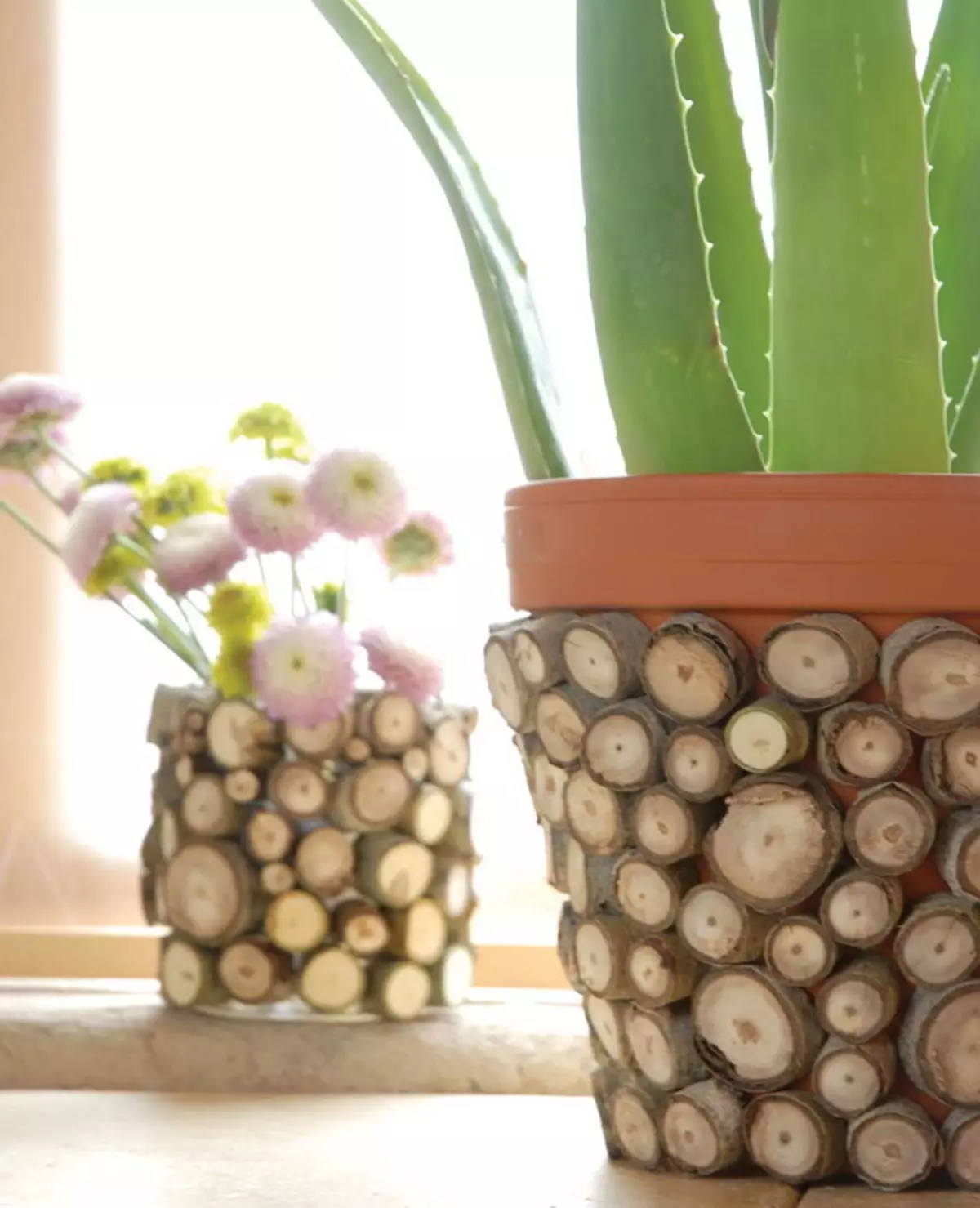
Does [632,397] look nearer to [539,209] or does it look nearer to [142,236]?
[539,209]

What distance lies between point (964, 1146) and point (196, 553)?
0.52 m

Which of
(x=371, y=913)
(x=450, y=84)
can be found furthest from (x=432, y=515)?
(x=450, y=84)

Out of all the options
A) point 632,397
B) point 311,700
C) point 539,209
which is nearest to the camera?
point 632,397

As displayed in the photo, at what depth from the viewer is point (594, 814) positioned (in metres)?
0.57

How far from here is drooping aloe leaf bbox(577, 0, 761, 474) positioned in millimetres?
555

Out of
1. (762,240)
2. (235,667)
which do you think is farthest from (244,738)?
(762,240)

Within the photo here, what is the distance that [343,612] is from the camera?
920 millimetres

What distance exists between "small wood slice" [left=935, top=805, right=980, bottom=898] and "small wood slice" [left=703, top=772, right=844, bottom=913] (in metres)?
0.03

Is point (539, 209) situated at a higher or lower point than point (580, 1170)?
higher

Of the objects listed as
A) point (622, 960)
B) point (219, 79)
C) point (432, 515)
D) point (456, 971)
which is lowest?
point (456, 971)

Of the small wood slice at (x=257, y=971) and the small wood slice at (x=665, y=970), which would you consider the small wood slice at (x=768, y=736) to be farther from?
the small wood slice at (x=257, y=971)

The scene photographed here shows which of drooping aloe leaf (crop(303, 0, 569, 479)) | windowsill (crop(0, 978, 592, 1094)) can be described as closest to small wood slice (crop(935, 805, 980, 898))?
drooping aloe leaf (crop(303, 0, 569, 479))

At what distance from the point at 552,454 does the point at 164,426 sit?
0.55 metres

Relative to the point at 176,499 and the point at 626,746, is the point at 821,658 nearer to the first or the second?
the point at 626,746
